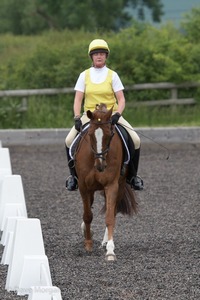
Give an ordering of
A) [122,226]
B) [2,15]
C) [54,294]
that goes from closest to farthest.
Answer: [54,294] < [122,226] < [2,15]

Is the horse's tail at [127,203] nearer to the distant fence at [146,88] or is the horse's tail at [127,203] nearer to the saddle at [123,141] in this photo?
the saddle at [123,141]

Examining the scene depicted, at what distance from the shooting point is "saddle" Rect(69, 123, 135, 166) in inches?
442

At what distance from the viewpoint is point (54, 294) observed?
711 centimetres

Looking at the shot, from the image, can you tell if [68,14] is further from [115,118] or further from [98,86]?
[115,118]

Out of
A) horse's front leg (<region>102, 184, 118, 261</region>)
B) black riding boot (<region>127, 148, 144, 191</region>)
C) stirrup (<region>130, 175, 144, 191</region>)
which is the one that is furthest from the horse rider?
stirrup (<region>130, 175, 144, 191</region>)

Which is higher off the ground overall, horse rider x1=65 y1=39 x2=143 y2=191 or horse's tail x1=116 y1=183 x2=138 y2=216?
horse rider x1=65 y1=39 x2=143 y2=191

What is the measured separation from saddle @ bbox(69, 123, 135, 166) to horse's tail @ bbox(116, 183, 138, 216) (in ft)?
2.04

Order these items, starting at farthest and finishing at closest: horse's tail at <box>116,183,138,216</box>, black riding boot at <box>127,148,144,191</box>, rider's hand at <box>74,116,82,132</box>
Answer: horse's tail at <box>116,183,138,216</box>
black riding boot at <box>127,148,144,191</box>
rider's hand at <box>74,116,82,132</box>

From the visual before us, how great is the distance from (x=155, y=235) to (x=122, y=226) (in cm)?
106

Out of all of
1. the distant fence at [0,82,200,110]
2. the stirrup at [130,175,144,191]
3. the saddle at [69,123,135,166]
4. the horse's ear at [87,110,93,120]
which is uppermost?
the horse's ear at [87,110,93,120]

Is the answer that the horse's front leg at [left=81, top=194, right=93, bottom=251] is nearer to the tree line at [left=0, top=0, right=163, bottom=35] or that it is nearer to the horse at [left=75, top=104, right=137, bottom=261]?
the horse at [left=75, top=104, right=137, bottom=261]

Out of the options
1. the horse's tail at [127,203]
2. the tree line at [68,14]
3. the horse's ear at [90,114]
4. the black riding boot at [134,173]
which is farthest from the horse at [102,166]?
the tree line at [68,14]

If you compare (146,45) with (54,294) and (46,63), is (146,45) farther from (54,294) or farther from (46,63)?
(54,294)

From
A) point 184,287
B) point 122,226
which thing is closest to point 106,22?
point 122,226
